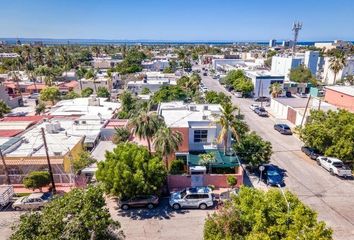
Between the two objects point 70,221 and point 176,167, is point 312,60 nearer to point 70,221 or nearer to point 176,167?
point 176,167

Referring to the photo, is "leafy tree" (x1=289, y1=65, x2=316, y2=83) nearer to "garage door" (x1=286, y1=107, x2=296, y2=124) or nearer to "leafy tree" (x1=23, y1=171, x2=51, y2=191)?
"garage door" (x1=286, y1=107, x2=296, y2=124)

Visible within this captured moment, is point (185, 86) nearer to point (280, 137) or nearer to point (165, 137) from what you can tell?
point (280, 137)

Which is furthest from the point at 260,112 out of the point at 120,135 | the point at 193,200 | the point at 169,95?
the point at 193,200

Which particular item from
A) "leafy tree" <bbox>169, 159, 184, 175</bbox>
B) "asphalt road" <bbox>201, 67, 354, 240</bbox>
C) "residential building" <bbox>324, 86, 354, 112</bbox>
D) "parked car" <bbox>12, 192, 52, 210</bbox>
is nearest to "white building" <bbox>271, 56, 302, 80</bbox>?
"residential building" <bbox>324, 86, 354, 112</bbox>

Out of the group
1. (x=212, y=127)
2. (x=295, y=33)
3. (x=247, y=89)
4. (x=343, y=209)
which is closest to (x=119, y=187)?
(x=212, y=127)

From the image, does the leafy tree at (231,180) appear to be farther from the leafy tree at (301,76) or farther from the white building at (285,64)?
the white building at (285,64)

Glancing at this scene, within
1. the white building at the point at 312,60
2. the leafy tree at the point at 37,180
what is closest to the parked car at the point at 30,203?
the leafy tree at the point at 37,180

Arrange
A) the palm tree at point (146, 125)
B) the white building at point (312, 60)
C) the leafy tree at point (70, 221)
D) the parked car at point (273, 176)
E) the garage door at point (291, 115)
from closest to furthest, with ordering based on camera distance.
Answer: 1. the leafy tree at point (70, 221)
2. the palm tree at point (146, 125)
3. the parked car at point (273, 176)
4. the garage door at point (291, 115)
5. the white building at point (312, 60)
